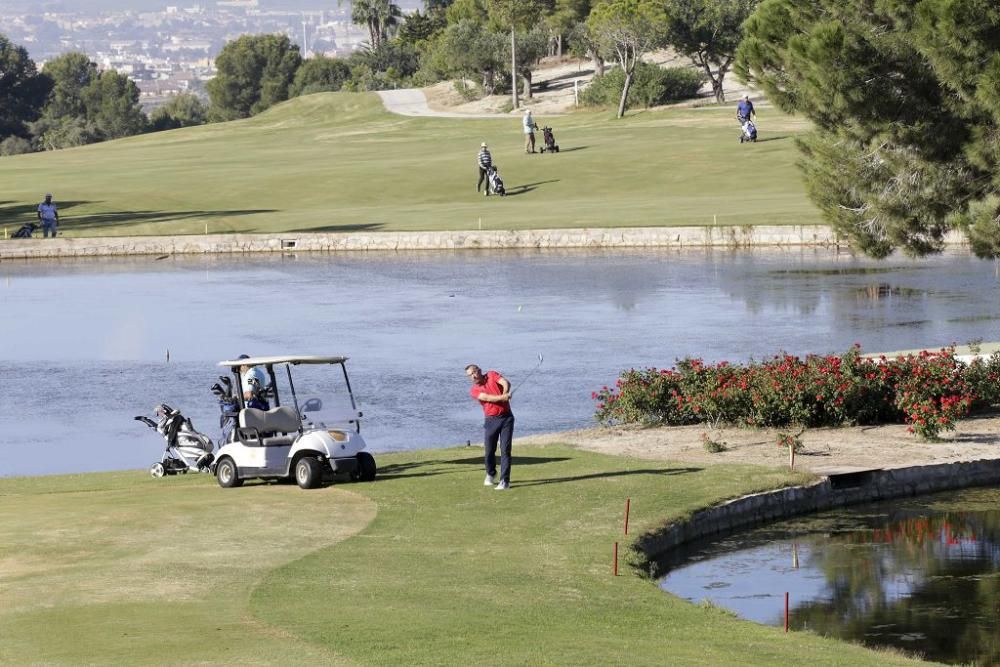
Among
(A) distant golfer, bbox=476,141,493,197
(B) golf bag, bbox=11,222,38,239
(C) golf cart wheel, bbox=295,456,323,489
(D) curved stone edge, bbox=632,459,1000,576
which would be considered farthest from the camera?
(A) distant golfer, bbox=476,141,493,197

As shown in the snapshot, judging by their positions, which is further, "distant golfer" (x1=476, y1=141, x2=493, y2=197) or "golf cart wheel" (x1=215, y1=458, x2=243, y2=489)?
"distant golfer" (x1=476, y1=141, x2=493, y2=197)

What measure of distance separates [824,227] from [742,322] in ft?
48.1

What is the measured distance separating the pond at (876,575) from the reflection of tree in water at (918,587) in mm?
10

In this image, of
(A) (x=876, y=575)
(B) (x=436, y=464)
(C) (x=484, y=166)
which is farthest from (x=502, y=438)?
(C) (x=484, y=166)

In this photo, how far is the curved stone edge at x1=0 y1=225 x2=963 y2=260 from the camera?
167 ft

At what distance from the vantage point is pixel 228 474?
20438 millimetres

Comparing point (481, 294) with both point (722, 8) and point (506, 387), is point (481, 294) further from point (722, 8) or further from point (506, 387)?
point (722, 8)

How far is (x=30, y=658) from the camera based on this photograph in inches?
463

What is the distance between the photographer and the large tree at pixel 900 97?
75.8 feet

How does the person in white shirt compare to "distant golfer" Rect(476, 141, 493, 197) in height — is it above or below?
above

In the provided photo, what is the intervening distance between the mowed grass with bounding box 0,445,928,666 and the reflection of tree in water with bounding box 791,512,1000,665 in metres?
1.35

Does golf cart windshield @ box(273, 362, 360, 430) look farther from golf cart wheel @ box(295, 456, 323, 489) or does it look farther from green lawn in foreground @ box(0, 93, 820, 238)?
green lawn in foreground @ box(0, 93, 820, 238)

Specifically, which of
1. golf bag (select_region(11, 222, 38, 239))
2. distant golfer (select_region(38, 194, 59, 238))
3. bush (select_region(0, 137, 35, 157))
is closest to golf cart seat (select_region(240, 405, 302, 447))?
distant golfer (select_region(38, 194, 59, 238))

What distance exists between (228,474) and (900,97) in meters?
11.2
